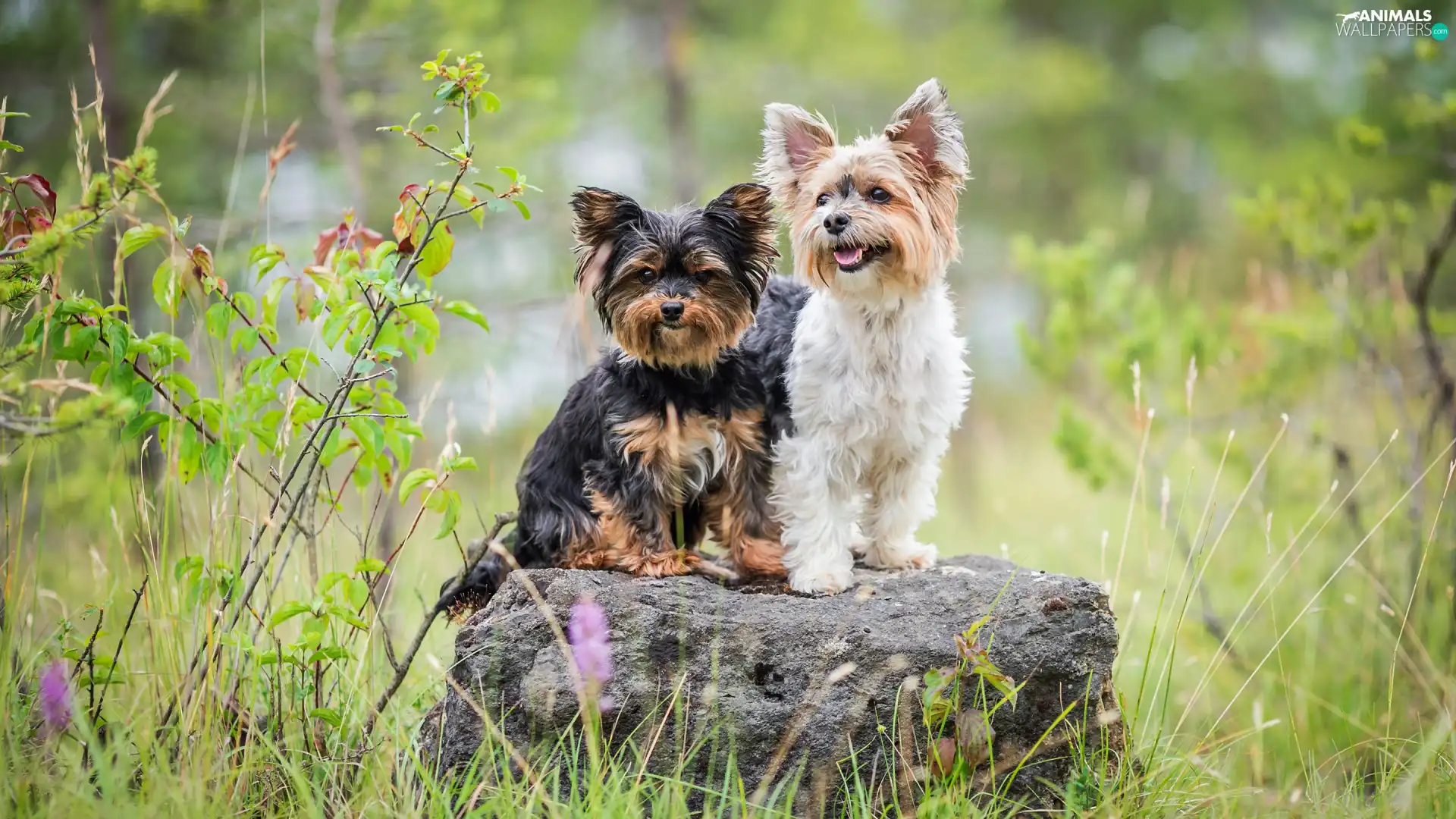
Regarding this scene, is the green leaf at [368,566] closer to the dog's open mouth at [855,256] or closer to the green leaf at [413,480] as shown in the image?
the green leaf at [413,480]

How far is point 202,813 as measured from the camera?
10.0 ft

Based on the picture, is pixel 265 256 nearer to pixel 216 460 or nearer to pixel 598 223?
pixel 216 460

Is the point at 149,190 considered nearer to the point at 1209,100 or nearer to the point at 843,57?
the point at 843,57

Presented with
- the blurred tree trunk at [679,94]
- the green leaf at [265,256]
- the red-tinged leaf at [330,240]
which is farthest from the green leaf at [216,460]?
the blurred tree trunk at [679,94]

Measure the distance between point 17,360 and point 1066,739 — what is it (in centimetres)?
327

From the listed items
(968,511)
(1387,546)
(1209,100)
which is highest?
(1209,100)

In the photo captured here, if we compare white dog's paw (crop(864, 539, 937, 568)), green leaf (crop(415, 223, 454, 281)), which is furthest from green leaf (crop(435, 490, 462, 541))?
white dog's paw (crop(864, 539, 937, 568))

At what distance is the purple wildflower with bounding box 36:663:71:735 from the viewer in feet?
10.6

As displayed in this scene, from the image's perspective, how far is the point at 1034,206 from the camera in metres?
15.8

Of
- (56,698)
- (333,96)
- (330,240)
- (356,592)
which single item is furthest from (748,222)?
(333,96)

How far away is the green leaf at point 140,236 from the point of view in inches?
119

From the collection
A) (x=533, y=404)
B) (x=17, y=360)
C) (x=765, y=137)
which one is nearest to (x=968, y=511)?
(x=533, y=404)

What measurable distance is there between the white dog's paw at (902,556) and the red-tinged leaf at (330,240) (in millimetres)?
2405

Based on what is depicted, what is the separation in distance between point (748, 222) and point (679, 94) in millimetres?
7625
